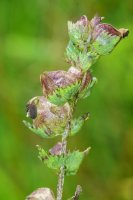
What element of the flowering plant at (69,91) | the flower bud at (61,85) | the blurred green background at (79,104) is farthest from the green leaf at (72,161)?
the blurred green background at (79,104)

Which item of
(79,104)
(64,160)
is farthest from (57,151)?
(79,104)

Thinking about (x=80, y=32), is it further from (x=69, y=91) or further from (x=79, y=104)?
(x=79, y=104)

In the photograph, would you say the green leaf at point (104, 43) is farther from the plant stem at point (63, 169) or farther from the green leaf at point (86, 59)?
the plant stem at point (63, 169)

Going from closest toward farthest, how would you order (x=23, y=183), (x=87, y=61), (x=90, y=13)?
(x=87, y=61) < (x=23, y=183) < (x=90, y=13)

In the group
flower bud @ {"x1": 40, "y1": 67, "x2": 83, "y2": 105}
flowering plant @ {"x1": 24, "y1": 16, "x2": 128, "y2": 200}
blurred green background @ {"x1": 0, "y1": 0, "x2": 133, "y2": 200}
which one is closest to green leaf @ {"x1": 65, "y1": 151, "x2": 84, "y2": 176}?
flowering plant @ {"x1": 24, "y1": 16, "x2": 128, "y2": 200}

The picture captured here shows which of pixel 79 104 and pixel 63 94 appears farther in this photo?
pixel 79 104

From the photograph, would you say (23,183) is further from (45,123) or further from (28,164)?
(45,123)

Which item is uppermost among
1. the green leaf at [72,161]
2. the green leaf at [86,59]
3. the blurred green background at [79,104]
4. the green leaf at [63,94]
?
the blurred green background at [79,104]

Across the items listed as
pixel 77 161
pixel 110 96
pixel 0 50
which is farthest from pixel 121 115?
pixel 77 161
